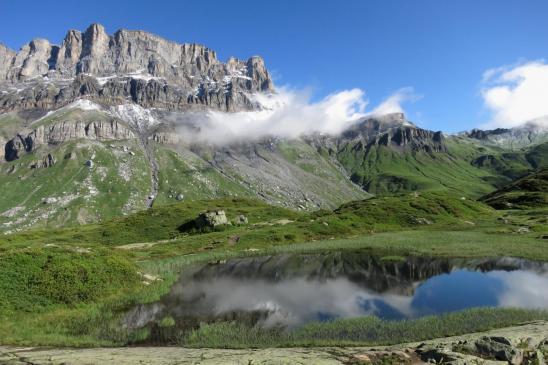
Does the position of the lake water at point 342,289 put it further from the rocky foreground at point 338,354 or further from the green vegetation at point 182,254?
the rocky foreground at point 338,354

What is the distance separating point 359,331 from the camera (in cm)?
3256

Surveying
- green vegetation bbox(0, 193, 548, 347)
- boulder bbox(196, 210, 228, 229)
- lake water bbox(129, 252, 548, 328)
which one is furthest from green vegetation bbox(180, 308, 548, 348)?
boulder bbox(196, 210, 228, 229)

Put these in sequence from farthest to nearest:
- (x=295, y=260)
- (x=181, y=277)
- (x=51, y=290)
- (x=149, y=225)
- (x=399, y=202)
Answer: (x=399, y=202) < (x=149, y=225) < (x=295, y=260) < (x=181, y=277) < (x=51, y=290)

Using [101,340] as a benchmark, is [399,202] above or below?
above

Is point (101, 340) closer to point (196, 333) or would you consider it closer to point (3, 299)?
point (196, 333)

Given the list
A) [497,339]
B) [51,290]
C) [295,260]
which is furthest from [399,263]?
[51,290]

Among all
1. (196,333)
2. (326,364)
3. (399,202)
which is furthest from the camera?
(399,202)

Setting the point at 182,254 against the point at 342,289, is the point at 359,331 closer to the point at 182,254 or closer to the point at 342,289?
the point at 342,289

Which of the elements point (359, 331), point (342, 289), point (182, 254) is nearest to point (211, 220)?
point (182, 254)

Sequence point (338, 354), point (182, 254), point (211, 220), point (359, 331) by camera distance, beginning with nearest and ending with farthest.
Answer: point (338, 354) → point (359, 331) → point (182, 254) → point (211, 220)

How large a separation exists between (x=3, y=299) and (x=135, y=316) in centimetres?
1343

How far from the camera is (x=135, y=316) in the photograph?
126 feet

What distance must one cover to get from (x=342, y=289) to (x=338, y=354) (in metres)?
24.8

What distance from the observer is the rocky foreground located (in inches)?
938
